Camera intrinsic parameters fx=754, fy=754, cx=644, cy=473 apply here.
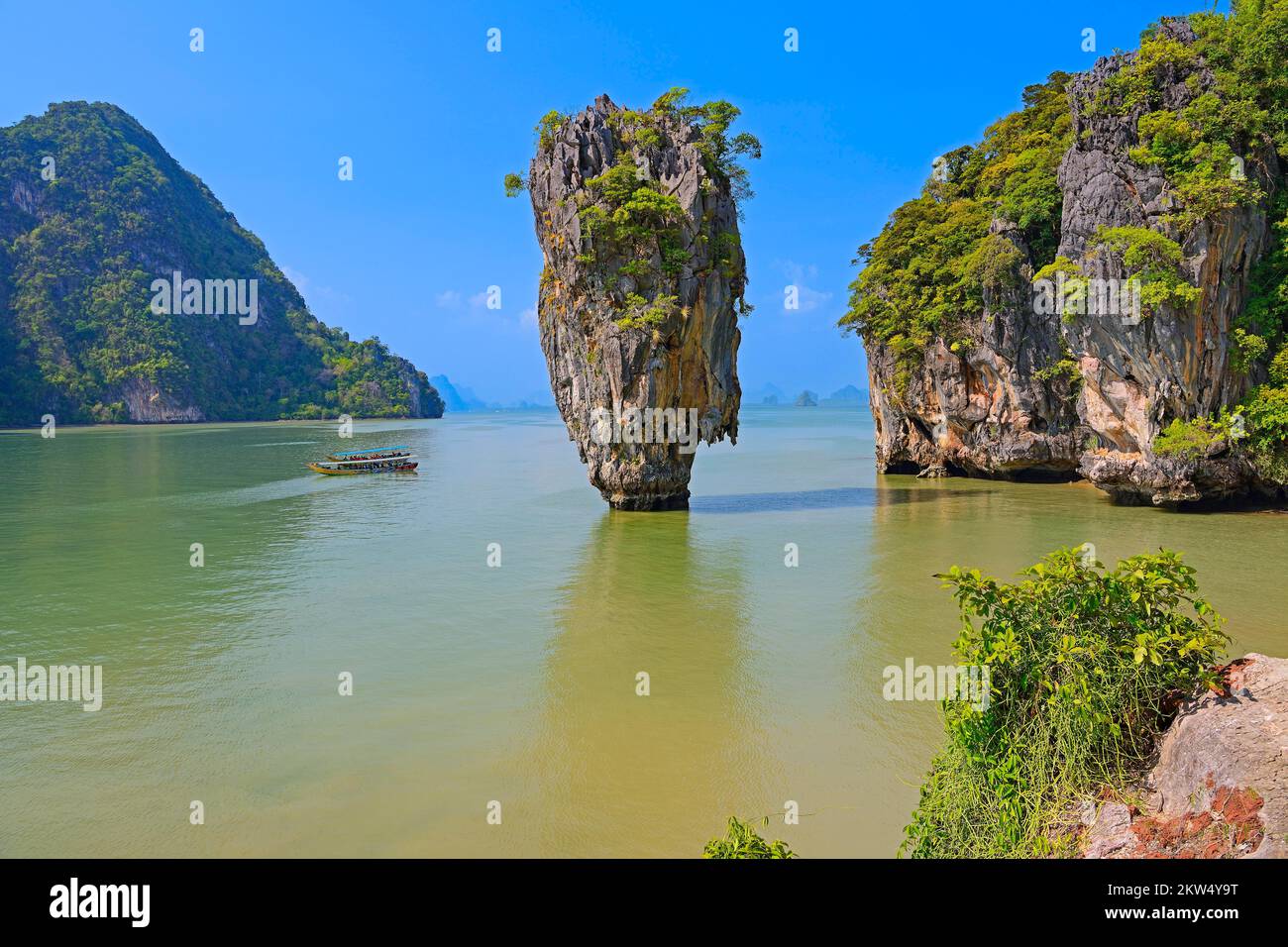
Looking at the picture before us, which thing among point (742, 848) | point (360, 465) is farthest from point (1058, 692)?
point (360, 465)

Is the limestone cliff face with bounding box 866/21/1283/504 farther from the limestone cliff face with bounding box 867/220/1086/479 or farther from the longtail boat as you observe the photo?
the longtail boat

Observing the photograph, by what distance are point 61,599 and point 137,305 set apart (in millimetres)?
104044

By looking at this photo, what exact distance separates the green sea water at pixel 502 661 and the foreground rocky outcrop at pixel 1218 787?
2.73m

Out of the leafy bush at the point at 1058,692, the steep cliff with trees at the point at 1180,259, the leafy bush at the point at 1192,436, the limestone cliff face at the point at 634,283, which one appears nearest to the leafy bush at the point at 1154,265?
the steep cliff with trees at the point at 1180,259

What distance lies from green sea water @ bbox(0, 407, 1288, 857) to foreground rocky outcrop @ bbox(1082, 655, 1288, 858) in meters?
2.73

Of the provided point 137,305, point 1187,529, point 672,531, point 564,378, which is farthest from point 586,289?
point 137,305

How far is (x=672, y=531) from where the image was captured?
21.8 metres

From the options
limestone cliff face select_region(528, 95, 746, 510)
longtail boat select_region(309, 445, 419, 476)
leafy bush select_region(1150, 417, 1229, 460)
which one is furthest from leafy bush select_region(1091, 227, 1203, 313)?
longtail boat select_region(309, 445, 419, 476)

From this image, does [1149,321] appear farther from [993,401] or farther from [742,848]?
[742,848]

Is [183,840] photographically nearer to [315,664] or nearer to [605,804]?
[605,804]

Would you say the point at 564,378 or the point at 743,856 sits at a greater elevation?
the point at 564,378

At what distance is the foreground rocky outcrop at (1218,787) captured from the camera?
136 inches

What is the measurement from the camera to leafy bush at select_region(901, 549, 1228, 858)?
14.4 ft

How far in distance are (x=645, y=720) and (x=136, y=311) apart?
11423cm
